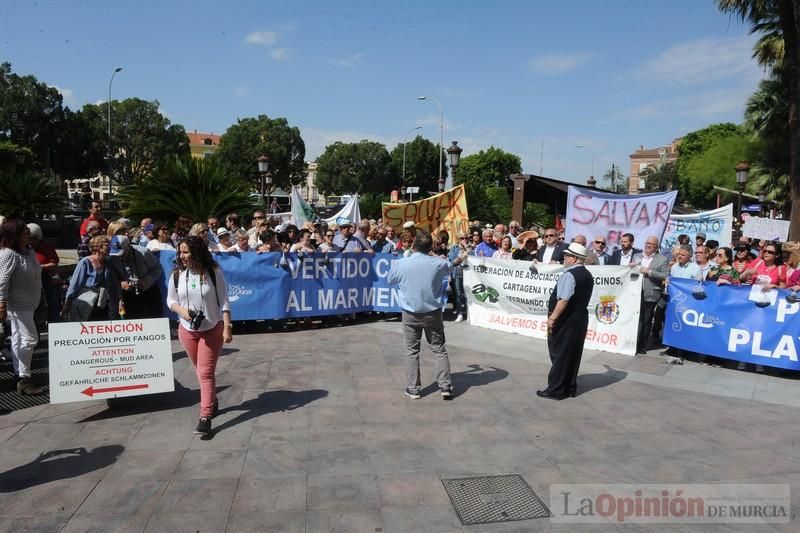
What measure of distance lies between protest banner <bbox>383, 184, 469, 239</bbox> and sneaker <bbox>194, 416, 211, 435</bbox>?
797 centimetres

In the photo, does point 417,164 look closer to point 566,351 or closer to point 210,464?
point 566,351

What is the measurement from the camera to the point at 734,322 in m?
7.56

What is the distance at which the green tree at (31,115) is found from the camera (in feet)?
156


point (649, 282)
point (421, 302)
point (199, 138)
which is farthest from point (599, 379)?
point (199, 138)

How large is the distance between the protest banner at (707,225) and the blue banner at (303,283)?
6.73 meters

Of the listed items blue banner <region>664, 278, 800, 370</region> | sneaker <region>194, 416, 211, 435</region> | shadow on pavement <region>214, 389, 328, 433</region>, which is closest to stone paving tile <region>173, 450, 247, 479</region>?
sneaker <region>194, 416, 211, 435</region>

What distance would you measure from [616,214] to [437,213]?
404cm

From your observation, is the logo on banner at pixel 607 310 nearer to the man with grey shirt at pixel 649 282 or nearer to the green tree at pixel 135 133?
the man with grey shirt at pixel 649 282

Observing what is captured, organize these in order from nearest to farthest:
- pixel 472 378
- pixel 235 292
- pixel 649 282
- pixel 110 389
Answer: pixel 110 389
pixel 472 378
pixel 649 282
pixel 235 292

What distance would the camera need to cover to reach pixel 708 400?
6.26m

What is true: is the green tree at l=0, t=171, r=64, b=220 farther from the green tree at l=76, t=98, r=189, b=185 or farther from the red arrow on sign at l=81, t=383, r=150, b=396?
the green tree at l=76, t=98, r=189, b=185

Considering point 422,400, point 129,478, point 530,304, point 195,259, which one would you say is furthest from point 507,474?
point 530,304

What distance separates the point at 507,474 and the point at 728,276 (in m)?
5.28

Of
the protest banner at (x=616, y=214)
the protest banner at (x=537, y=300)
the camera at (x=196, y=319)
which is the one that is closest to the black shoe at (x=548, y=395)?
the protest banner at (x=537, y=300)
